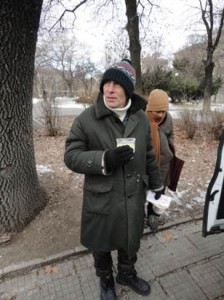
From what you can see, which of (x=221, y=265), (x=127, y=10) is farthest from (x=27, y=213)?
(x=127, y=10)

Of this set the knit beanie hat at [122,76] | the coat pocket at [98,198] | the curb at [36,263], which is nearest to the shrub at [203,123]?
the curb at [36,263]

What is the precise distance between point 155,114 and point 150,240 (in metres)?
1.43

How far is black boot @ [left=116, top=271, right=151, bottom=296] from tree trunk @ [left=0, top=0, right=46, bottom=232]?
1.39m

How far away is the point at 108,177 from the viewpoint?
1989 mm

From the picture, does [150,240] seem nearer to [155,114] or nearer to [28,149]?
[155,114]

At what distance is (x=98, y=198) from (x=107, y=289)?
0.89 m

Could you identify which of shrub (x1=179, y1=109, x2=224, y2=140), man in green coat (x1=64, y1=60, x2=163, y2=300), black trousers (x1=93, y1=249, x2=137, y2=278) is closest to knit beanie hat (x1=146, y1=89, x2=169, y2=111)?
man in green coat (x1=64, y1=60, x2=163, y2=300)

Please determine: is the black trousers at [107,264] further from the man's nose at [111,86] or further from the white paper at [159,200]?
the man's nose at [111,86]

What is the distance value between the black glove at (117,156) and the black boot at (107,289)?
1.09 m

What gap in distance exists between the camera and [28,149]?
3.30 meters

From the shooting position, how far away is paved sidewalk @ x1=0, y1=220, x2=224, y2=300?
95.5 inches

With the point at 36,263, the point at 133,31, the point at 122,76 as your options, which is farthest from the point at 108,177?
the point at 133,31

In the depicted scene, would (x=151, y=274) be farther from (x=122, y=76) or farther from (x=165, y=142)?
(x=122, y=76)

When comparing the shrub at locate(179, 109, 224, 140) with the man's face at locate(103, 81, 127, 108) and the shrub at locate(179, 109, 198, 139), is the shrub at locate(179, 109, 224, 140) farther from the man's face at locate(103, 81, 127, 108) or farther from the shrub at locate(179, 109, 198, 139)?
the man's face at locate(103, 81, 127, 108)
